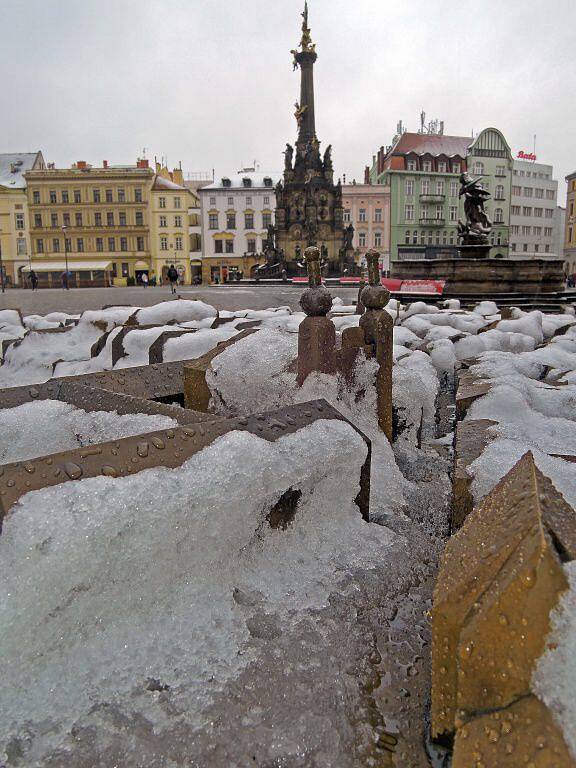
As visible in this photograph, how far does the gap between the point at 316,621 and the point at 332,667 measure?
0.88 feet

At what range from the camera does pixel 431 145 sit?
6225cm

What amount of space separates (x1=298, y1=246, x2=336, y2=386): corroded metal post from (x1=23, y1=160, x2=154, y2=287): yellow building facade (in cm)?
5833

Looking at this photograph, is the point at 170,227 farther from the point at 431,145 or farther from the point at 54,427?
the point at 54,427

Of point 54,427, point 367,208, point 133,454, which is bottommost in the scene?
point 54,427

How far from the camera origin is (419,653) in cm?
220

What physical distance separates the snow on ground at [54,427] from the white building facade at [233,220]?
60023mm

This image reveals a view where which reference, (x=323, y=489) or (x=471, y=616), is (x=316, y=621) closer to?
(x=323, y=489)

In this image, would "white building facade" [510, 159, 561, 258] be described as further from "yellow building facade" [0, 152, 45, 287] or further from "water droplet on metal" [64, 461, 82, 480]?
"water droplet on metal" [64, 461, 82, 480]

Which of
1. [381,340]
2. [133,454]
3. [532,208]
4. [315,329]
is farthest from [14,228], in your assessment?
[133,454]

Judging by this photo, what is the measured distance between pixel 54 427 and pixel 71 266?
6183cm

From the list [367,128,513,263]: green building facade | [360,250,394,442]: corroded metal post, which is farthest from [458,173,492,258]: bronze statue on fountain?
[367,128,513,263]: green building facade

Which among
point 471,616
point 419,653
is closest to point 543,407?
point 419,653

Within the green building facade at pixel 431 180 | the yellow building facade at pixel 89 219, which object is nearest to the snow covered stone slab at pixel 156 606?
the yellow building facade at pixel 89 219

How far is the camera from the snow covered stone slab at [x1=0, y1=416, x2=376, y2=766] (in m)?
1.78
